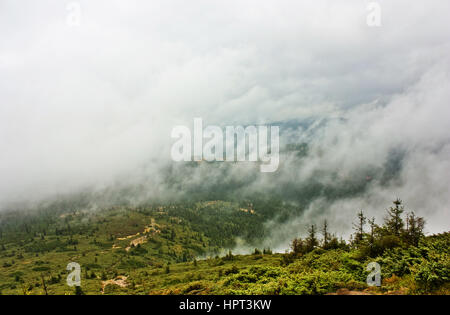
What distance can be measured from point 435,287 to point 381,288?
3.10 metres

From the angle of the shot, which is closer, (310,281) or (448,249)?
(310,281)

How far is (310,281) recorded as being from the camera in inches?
699

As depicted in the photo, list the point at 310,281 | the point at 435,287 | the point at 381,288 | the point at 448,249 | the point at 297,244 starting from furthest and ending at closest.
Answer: the point at 297,244 → the point at 448,249 → the point at 310,281 → the point at 381,288 → the point at 435,287

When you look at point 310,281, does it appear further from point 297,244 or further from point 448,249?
point 297,244

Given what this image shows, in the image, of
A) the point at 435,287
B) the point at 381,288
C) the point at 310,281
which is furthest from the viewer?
the point at 310,281
